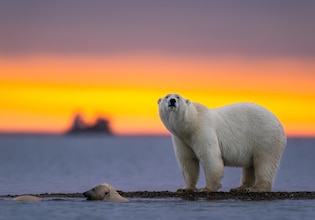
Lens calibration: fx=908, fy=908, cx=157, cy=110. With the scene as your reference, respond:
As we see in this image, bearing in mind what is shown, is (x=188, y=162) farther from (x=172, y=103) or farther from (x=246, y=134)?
(x=172, y=103)

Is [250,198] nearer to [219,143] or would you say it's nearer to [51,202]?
[219,143]

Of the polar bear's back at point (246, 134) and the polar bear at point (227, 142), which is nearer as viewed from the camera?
the polar bear at point (227, 142)

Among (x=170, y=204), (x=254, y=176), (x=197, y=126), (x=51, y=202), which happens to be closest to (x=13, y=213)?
(x=51, y=202)

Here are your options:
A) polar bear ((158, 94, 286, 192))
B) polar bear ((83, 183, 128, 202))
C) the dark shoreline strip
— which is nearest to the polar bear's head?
polar bear ((158, 94, 286, 192))

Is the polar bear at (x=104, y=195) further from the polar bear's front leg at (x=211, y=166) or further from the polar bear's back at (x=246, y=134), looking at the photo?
the polar bear's back at (x=246, y=134)

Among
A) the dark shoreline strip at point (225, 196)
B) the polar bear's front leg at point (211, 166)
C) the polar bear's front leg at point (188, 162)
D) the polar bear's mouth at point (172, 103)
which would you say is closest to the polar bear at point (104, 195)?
the dark shoreline strip at point (225, 196)

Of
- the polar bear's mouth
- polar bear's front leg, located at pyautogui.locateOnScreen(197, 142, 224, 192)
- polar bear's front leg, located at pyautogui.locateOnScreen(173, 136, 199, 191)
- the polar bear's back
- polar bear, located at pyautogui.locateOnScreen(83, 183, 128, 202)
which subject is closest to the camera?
the polar bear's mouth

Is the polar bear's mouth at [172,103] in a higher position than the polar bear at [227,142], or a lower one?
higher

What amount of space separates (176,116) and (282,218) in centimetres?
440

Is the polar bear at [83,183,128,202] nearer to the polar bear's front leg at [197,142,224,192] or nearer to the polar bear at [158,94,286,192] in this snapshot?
the polar bear at [158,94,286,192]

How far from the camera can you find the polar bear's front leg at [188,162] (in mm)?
26016

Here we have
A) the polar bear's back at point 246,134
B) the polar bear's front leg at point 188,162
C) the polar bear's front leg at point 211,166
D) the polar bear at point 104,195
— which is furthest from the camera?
the polar bear's back at point 246,134

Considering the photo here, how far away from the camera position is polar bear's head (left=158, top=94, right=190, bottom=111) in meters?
24.6

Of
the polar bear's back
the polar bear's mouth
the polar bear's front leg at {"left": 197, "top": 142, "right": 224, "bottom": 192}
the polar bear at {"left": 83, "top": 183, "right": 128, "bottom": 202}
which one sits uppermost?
the polar bear's mouth
